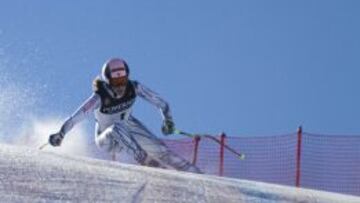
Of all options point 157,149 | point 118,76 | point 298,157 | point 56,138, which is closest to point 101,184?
point 56,138

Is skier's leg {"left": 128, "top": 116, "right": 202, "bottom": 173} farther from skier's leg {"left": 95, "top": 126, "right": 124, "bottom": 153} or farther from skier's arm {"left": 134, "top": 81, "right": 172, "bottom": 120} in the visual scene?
skier's arm {"left": 134, "top": 81, "right": 172, "bottom": 120}

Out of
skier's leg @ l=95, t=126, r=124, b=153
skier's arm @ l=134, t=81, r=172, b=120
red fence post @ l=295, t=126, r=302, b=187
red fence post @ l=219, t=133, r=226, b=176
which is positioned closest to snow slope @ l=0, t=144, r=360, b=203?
skier's leg @ l=95, t=126, r=124, b=153

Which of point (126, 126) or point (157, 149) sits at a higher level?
point (126, 126)

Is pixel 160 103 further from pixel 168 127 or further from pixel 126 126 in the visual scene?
pixel 126 126

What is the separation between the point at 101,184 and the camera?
3420mm

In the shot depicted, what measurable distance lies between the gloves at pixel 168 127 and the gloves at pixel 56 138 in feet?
2.82

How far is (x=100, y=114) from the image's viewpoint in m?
6.31

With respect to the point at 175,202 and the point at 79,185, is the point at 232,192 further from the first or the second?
the point at 79,185

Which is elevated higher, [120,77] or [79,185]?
[120,77]

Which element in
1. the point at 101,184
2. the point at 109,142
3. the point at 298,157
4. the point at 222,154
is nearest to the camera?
the point at 101,184

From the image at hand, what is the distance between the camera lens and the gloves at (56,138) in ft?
19.4

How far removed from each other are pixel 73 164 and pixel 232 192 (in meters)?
0.76

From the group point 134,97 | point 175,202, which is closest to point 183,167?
point 134,97

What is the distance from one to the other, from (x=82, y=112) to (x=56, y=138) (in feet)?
0.94
